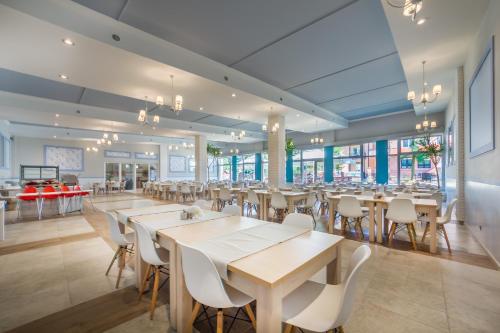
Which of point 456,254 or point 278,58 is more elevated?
point 278,58

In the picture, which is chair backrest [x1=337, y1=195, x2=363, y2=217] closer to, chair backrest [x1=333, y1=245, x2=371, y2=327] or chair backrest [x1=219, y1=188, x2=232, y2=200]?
chair backrest [x1=333, y1=245, x2=371, y2=327]

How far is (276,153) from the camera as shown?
25.3ft

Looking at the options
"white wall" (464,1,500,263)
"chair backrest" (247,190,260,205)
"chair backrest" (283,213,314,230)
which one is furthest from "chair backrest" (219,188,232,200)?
"white wall" (464,1,500,263)

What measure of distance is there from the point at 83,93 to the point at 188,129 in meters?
4.35

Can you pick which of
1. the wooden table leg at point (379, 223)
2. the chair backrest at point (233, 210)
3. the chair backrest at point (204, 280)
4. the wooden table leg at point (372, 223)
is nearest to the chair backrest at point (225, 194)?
the chair backrest at point (233, 210)

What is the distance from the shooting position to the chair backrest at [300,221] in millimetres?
2122

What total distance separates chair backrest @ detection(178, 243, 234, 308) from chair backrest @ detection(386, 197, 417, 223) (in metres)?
3.40

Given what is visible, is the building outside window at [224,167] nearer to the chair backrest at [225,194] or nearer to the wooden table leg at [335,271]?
the chair backrest at [225,194]

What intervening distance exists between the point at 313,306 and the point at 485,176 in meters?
3.62

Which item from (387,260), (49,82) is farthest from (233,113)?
(387,260)

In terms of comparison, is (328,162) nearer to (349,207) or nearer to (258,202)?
(258,202)

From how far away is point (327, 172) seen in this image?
11750 millimetres

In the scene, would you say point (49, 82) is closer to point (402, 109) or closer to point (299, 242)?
point (299, 242)

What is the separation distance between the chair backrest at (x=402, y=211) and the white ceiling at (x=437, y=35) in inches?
103
